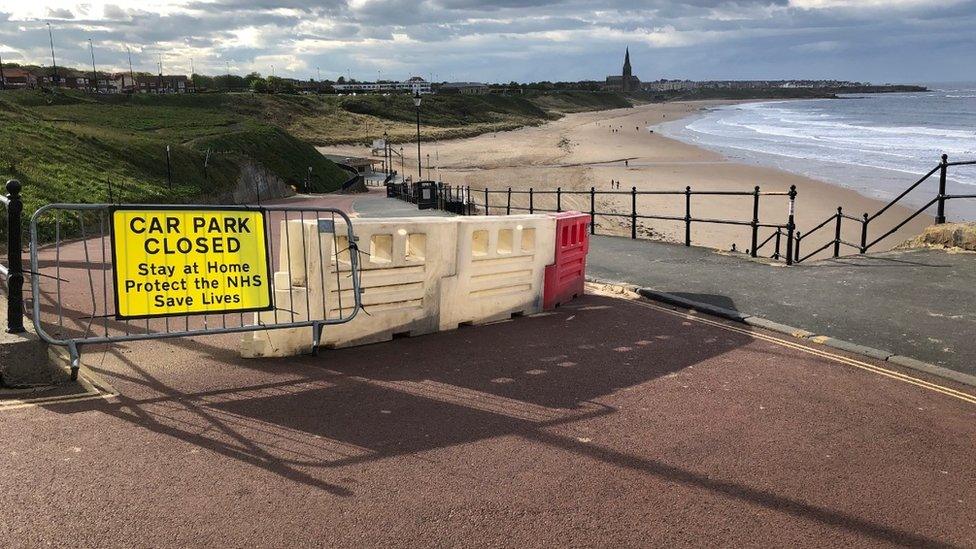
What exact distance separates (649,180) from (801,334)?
127 ft

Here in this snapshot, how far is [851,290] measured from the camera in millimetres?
9555

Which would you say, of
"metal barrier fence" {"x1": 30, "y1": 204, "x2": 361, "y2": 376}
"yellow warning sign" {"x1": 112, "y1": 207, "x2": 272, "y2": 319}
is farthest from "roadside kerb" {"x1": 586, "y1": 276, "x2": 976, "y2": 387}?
"yellow warning sign" {"x1": 112, "y1": 207, "x2": 272, "y2": 319}

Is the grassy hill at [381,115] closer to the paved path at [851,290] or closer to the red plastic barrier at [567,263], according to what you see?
the paved path at [851,290]

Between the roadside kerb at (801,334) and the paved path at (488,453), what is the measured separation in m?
0.27

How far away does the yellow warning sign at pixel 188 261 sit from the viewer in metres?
5.83

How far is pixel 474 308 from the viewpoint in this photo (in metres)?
7.87

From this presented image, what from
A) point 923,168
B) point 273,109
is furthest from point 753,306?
point 273,109

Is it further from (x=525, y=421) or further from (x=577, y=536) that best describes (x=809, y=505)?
(x=525, y=421)

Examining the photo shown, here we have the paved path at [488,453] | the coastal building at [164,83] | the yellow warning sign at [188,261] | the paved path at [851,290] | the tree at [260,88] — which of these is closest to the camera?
the paved path at [488,453]

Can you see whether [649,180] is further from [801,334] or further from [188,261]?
[188,261]

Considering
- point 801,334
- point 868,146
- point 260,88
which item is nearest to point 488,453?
point 801,334

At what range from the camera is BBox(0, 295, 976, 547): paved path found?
12.5 feet

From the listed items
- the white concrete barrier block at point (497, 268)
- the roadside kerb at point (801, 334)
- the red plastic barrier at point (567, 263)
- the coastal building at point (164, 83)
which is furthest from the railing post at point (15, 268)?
the coastal building at point (164, 83)

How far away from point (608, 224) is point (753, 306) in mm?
21370
